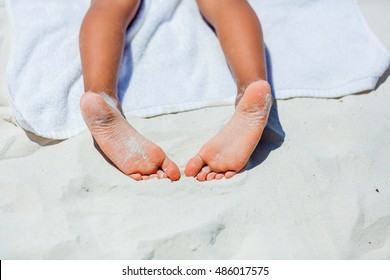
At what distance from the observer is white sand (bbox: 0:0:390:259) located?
4.33 ft

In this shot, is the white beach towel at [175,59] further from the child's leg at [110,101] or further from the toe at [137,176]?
the toe at [137,176]

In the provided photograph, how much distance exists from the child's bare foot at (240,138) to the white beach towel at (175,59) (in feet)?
0.94

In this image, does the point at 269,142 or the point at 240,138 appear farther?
the point at 269,142

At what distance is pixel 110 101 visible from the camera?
1.52m

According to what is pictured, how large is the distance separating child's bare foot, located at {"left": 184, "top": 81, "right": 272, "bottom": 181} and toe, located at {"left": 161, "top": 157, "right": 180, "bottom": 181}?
0.09ft

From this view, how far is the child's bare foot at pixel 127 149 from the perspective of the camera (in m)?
1.42

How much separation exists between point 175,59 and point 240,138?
503 millimetres

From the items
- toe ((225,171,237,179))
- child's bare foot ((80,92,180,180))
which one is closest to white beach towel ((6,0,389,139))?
child's bare foot ((80,92,180,180))

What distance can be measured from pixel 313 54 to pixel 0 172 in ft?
3.49

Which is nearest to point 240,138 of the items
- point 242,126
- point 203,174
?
point 242,126

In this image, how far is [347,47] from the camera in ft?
6.29

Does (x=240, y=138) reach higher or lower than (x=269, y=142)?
higher

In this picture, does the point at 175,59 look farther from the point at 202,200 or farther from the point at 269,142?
the point at 202,200

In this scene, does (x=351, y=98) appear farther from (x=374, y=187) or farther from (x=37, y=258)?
(x=37, y=258)
